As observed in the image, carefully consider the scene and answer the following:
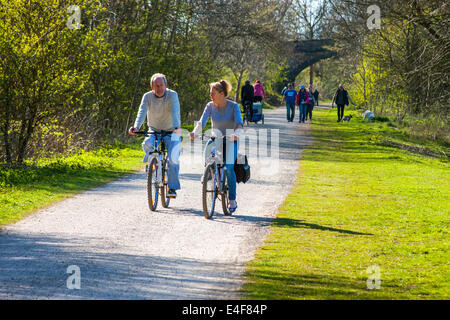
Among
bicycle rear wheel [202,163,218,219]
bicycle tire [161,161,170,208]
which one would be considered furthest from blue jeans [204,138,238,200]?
bicycle tire [161,161,170,208]

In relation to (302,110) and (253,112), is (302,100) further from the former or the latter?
(253,112)

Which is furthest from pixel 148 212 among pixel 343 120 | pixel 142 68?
pixel 343 120

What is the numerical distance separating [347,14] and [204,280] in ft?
85.4

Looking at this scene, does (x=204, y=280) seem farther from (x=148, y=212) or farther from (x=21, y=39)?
(x=21, y=39)

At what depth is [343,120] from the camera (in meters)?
36.0

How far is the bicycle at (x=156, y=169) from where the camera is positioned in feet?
31.3

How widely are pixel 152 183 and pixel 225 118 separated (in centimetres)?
149

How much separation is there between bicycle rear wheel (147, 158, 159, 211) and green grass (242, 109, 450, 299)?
6.07 ft

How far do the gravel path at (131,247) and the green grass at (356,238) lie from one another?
0.33 metres

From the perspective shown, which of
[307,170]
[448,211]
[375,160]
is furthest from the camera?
[375,160]

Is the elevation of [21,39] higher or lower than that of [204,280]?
higher

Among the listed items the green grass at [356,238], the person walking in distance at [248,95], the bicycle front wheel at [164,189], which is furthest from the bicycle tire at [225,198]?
the person walking in distance at [248,95]

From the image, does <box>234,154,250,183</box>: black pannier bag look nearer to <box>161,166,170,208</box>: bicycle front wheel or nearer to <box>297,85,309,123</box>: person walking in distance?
<box>161,166,170,208</box>: bicycle front wheel
